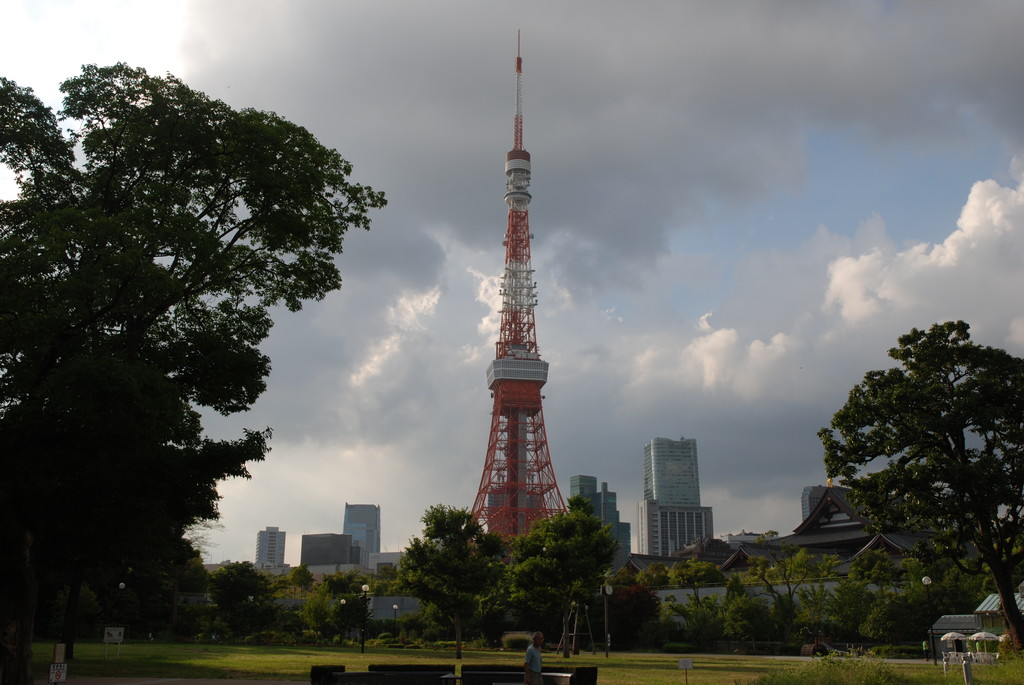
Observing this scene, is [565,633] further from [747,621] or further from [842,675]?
[842,675]

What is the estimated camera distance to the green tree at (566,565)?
37.5 metres

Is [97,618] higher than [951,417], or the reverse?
[951,417]

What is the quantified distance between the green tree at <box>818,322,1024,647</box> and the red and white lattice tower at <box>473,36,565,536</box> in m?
52.9

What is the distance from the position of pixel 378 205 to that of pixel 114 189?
5.56 meters

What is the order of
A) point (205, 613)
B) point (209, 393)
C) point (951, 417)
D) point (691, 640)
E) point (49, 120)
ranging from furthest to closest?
point (205, 613) < point (691, 640) < point (951, 417) < point (209, 393) < point (49, 120)

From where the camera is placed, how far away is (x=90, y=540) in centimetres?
1884

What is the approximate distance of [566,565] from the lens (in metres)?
37.6

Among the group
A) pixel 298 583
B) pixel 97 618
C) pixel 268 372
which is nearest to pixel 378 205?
pixel 268 372

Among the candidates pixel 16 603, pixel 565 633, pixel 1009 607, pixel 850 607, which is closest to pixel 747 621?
pixel 850 607

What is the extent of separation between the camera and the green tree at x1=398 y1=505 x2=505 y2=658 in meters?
36.1

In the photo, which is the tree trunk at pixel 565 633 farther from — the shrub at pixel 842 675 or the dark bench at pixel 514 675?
the shrub at pixel 842 675

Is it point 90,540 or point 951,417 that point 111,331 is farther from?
point 951,417

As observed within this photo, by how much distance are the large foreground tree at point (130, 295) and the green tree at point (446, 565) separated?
16.8m

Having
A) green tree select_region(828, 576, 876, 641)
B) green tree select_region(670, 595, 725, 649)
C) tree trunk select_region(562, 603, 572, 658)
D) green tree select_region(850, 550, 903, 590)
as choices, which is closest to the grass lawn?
tree trunk select_region(562, 603, 572, 658)
